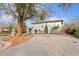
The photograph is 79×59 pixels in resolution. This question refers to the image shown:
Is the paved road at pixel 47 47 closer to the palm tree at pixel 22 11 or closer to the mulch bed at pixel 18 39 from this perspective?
the mulch bed at pixel 18 39

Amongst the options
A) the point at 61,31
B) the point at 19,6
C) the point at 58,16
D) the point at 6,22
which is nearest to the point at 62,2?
the point at 58,16

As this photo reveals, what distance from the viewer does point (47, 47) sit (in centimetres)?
167

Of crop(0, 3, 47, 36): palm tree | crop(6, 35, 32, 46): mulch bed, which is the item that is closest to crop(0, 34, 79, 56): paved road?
crop(6, 35, 32, 46): mulch bed

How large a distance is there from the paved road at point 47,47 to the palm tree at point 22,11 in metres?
0.13

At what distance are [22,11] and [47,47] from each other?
1.19ft

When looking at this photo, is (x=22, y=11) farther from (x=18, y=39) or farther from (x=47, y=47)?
(x=47, y=47)

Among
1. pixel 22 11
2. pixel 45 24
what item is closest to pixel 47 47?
pixel 45 24

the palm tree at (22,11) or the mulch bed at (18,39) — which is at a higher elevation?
the palm tree at (22,11)

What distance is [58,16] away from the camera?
168cm

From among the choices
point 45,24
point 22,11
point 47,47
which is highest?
point 22,11

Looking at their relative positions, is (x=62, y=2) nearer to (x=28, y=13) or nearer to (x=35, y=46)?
(x=28, y=13)

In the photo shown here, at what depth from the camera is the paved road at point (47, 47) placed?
1.66 metres

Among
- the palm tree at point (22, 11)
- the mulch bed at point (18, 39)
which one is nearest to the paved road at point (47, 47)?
the mulch bed at point (18, 39)

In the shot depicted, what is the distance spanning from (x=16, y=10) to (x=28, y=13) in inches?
4.1
